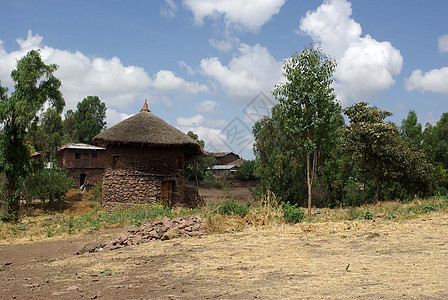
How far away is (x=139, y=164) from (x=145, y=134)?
4.91 feet

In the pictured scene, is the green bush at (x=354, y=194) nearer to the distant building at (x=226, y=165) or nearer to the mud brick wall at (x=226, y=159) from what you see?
the distant building at (x=226, y=165)

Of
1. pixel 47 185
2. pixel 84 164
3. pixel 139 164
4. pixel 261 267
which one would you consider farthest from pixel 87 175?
pixel 261 267

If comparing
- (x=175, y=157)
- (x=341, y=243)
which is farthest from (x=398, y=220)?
(x=175, y=157)

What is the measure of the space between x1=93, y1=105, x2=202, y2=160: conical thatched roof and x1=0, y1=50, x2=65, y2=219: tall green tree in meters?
3.26

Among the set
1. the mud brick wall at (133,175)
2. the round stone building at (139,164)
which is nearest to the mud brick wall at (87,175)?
the mud brick wall at (133,175)

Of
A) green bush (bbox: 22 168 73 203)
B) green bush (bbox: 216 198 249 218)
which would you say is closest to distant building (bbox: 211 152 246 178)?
green bush (bbox: 22 168 73 203)

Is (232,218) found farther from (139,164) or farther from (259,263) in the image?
(139,164)

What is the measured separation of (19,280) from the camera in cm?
525

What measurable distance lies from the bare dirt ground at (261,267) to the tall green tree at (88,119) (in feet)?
138

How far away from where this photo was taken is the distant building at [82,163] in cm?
3491

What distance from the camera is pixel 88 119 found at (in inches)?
1925

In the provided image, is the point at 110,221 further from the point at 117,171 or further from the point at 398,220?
the point at 398,220

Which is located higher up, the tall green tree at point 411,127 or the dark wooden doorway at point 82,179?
the tall green tree at point 411,127

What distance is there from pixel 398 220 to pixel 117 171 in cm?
1298
